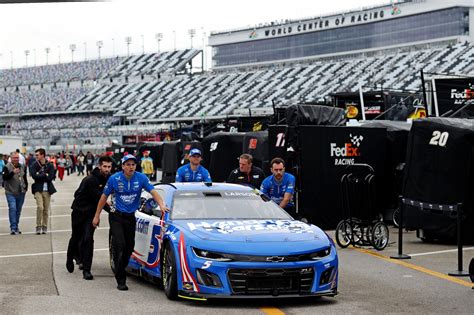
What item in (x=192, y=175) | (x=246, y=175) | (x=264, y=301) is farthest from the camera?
(x=246, y=175)

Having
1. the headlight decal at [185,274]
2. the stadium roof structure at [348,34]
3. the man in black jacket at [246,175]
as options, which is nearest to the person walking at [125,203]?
the headlight decal at [185,274]

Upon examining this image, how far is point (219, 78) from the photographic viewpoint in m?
123

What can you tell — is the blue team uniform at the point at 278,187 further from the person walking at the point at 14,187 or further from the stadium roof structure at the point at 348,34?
the stadium roof structure at the point at 348,34

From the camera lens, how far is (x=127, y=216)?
35.8ft

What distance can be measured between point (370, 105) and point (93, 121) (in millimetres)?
91413

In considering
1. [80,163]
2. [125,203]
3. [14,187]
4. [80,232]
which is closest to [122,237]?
[125,203]

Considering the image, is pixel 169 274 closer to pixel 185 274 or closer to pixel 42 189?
pixel 185 274

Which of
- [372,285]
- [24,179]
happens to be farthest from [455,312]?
[24,179]

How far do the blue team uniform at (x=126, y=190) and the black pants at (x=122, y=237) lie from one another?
0.10 metres

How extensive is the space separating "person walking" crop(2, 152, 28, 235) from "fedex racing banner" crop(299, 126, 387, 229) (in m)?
6.14

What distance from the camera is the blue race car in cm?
912

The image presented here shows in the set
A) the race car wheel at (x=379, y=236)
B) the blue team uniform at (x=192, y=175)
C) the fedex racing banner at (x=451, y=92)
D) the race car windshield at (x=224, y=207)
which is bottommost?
the race car wheel at (x=379, y=236)

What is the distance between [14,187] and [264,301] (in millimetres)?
11363

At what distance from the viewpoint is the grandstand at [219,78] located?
3878 inches
